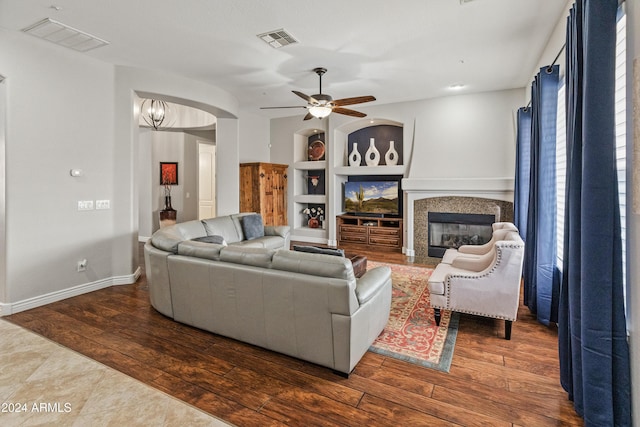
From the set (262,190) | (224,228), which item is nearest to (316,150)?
(262,190)

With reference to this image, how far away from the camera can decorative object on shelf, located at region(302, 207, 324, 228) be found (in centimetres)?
834

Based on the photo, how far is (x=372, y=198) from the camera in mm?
7484

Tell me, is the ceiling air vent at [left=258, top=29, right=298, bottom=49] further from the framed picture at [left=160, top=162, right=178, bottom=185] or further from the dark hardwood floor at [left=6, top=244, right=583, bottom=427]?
the framed picture at [left=160, top=162, right=178, bottom=185]

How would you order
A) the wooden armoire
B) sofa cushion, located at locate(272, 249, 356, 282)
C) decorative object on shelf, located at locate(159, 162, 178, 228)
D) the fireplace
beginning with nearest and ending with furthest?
sofa cushion, located at locate(272, 249, 356, 282) → the fireplace → the wooden armoire → decorative object on shelf, located at locate(159, 162, 178, 228)

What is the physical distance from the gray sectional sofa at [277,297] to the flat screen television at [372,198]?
447 centimetres

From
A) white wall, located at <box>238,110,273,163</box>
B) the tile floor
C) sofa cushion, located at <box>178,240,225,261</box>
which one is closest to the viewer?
the tile floor

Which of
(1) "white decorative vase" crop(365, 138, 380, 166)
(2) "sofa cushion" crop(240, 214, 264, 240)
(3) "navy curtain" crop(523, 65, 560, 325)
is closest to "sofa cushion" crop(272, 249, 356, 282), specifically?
(3) "navy curtain" crop(523, 65, 560, 325)

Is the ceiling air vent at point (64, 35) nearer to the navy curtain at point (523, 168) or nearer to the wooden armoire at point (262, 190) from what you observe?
the wooden armoire at point (262, 190)

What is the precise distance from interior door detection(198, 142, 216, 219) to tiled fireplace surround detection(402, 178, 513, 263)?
16.6 ft

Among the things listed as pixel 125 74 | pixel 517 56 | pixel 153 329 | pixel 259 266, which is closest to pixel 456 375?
pixel 259 266

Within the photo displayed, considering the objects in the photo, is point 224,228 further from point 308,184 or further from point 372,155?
point 372,155

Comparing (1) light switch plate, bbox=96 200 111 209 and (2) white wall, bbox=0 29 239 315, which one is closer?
(2) white wall, bbox=0 29 239 315

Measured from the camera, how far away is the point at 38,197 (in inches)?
149

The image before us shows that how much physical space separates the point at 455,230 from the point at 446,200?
62cm
